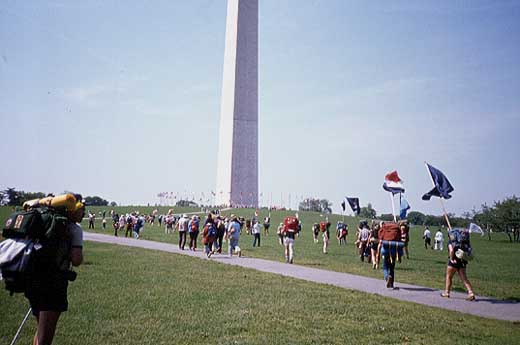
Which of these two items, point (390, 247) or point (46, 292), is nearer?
point (46, 292)

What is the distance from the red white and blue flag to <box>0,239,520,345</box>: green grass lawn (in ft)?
18.4

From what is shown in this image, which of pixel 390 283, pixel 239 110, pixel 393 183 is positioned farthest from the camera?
pixel 239 110

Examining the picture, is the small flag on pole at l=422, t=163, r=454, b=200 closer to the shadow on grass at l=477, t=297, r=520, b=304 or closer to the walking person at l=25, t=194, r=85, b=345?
the shadow on grass at l=477, t=297, r=520, b=304

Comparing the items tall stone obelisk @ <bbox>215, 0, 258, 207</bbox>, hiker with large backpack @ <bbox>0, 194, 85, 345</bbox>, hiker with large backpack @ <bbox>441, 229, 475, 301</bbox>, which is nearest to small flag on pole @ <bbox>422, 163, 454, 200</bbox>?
hiker with large backpack @ <bbox>441, 229, 475, 301</bbox>

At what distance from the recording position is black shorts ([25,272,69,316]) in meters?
3.95

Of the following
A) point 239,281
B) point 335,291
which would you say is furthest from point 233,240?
point 335,291

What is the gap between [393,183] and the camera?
15.0m

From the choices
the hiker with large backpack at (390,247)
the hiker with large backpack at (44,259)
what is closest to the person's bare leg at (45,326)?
the hiker with large backpack at (44,259)

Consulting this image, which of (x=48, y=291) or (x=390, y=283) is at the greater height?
(x=48, y=291)

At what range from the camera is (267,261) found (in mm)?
15828

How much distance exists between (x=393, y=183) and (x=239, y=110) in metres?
50.0

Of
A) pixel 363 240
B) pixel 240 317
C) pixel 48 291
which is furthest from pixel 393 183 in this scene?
pixel 48 291

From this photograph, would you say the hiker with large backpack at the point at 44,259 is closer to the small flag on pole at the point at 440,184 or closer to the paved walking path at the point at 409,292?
the paved walking path at the point at 409,292

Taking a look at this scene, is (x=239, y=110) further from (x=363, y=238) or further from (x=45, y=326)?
(x=45, y=326)
